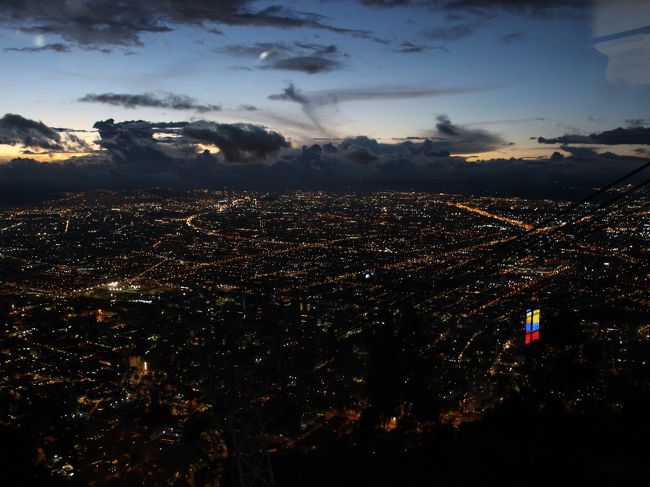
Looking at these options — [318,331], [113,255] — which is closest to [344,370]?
[318,331]

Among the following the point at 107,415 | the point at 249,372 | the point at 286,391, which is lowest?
the point at 107,415

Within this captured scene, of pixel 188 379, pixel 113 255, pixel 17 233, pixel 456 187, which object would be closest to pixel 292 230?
pixel 113 255

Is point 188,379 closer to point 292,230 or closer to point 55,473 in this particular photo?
point 55,473

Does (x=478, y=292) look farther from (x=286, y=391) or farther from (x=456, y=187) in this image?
(x=456, y=187)

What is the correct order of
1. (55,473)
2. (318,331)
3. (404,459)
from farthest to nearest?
(318,331)
(55,473)
(404,459)

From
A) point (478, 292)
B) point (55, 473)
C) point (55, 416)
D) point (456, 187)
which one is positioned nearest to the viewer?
point (55, 473)

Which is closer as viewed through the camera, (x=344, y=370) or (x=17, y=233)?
(x=344, y=370)

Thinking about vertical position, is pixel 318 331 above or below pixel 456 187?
below

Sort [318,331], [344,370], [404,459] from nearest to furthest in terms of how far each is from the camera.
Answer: [404,459] < [344,370] < [318,331]

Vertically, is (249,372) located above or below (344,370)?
above
